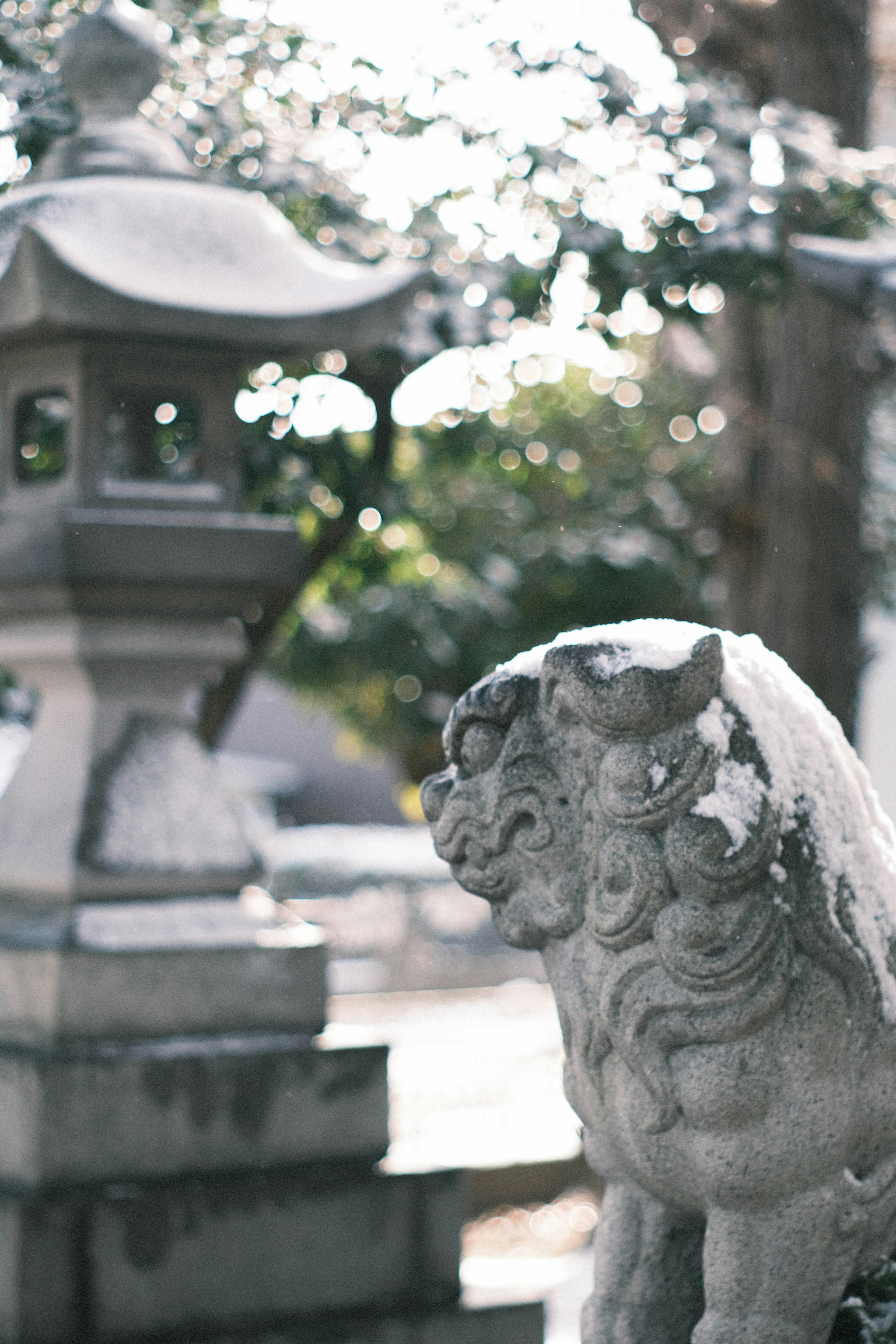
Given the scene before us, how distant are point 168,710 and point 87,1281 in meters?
1.43

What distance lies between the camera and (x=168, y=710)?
416 cm

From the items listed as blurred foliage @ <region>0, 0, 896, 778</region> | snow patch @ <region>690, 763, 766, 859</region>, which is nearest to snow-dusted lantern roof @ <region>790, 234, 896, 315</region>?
blurred foliage @ <region>0, 0, 896, 778</region>

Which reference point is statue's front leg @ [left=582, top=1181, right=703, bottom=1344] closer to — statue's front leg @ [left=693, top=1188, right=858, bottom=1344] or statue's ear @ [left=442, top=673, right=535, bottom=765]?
statue's front leg @ [left=693, top=1188, right=858, bottom=1344]

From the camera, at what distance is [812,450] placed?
577cm

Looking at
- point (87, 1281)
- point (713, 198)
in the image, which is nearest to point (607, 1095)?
point (87, 1281)

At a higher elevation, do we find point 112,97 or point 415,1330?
point 112,97

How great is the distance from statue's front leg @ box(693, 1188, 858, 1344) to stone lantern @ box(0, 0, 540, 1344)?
81.7 inches

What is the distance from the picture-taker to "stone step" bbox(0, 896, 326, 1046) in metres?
3.79

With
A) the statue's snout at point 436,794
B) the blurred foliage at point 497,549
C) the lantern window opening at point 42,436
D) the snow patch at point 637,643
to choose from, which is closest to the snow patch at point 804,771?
the snow patch at point 637,643

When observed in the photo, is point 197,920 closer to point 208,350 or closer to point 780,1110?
point 208,350

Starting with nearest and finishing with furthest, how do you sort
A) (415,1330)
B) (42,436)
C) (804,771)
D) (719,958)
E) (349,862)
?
(719,958), (804,771), (415,1330), (42,436), (349,862)

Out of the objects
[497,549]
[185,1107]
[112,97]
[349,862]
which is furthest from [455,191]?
[349,862]

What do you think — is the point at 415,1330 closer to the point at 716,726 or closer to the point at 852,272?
the point at 716,726

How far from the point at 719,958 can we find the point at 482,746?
0.43m
